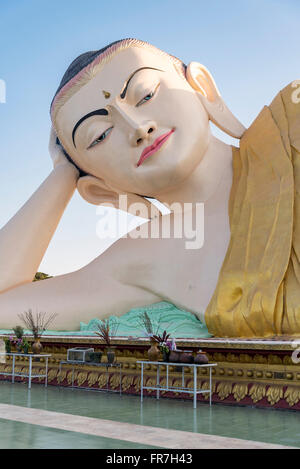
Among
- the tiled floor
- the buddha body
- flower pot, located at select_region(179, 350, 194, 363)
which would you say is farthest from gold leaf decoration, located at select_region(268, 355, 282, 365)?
the buddha body

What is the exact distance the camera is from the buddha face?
6762 mm

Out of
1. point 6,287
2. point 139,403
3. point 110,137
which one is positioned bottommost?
point 139,403

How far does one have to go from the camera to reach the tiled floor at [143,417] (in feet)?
10.3

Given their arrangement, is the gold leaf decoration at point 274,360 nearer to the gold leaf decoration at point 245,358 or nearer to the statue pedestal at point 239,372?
the statue pedestal at point 239,372

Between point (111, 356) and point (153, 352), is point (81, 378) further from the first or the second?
point (153, 352)

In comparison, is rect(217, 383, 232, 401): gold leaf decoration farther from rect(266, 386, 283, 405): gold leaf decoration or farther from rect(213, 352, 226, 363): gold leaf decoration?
rect(266, 386, 283, 405): gold leaf decoration

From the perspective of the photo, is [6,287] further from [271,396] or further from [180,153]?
[271,396]

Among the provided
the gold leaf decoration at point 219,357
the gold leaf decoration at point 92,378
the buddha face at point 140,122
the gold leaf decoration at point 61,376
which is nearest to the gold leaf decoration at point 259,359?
the gold leaf decoration at point 219,357

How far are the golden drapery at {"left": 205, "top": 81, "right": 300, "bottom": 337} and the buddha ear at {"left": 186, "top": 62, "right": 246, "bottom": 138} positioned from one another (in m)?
0.38

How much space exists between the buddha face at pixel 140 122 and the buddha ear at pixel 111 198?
1.44ft

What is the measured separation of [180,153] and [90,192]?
2087mm

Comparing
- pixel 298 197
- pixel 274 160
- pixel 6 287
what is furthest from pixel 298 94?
pixel 6 287

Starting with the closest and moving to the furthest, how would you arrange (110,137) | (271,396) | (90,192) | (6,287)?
(271,396), (110,137), (6,287), (90,192)
